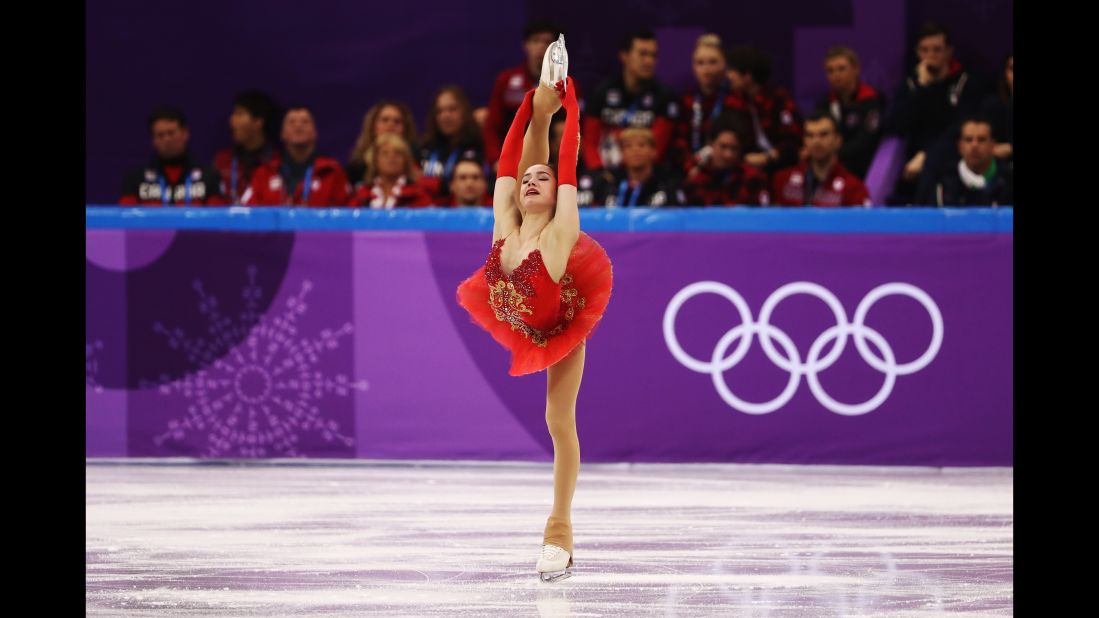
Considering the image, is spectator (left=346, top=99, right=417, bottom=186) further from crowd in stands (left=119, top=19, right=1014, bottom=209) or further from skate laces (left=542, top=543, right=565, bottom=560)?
skate laces (left=542, top=543, right=565, bottom=560)

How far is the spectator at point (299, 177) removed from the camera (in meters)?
9.84

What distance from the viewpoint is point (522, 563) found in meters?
6.14

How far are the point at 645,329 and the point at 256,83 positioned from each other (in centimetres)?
485

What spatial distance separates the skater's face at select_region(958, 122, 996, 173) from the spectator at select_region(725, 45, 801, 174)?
3.83ft

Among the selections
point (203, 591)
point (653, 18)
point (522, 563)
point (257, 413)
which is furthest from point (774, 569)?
point (653, 18)

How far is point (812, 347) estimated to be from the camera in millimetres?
8281

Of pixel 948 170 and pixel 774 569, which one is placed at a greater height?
pixel 948 170

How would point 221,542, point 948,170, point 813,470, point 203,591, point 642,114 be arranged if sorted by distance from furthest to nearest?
point 642,114 < point 948,170 < point 813,470 < point 221,542 < point 203,591

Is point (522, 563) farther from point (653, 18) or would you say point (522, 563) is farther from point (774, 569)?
point (653, 18)

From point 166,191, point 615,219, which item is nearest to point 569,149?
point 615,219

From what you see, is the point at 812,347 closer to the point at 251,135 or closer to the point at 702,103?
the point at 702,103

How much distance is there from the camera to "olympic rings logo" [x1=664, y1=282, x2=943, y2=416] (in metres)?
8.27

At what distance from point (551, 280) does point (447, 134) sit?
432cm

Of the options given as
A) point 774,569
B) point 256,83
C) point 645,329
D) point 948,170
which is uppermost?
point 256,83
